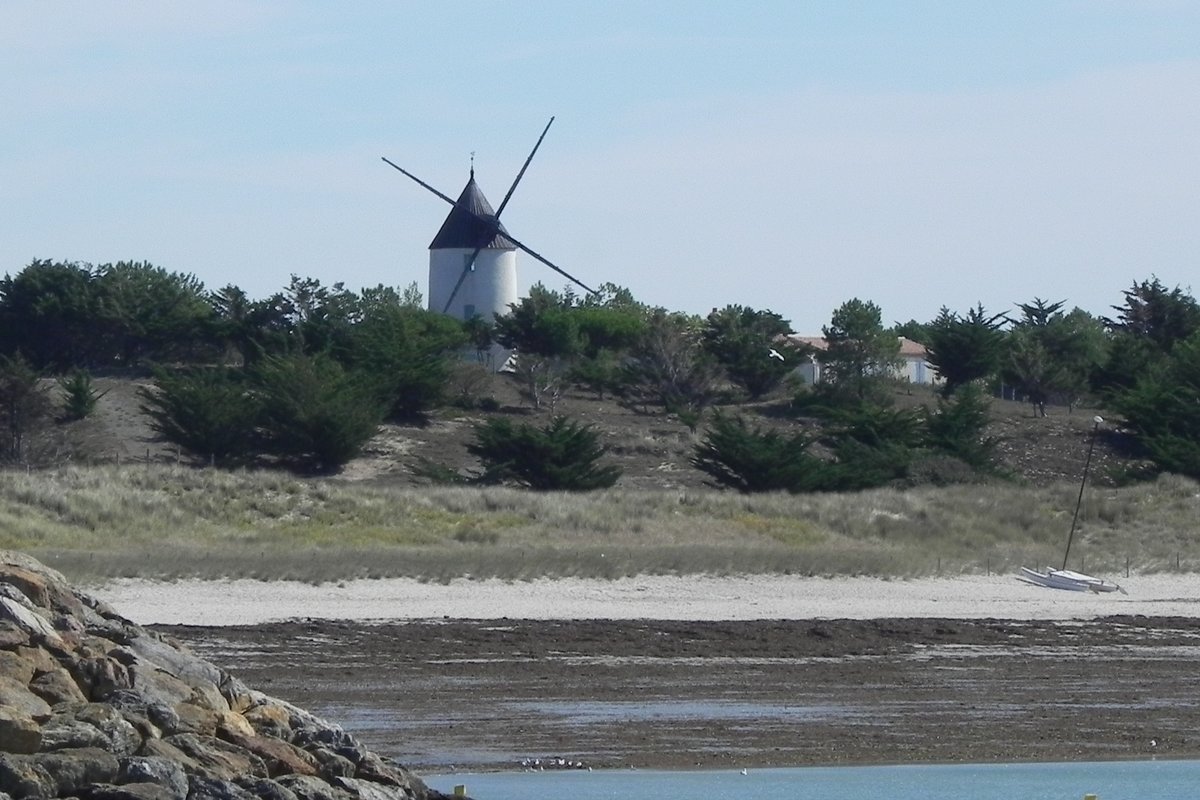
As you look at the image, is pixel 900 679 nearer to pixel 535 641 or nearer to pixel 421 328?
pixel 535 641

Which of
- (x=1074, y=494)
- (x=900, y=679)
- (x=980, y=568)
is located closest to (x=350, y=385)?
(x=1074, y=494)

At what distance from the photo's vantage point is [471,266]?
233 ft

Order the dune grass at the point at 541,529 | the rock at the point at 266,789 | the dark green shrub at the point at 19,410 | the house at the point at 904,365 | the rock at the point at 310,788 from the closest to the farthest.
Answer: the rock at the point at 266,789 → the rock at the point at 310,788 → the dune grass at the point at 541,529 → the dark green shrub at the point at 19,410 → the house at the point at 904,365

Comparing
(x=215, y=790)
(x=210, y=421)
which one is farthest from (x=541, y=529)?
(x=215, y=790)

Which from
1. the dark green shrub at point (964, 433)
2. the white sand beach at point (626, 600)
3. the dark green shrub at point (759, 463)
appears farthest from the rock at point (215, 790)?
the dark green shrub at point (964, 433)

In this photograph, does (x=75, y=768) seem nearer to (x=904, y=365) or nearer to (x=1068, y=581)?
(x=1068, y=581)

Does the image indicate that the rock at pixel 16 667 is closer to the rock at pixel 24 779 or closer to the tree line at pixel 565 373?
the rock at pixel 24 779

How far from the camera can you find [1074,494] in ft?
127

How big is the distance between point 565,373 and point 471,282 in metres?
14.7

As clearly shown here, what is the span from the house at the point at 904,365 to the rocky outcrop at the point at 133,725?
47.4 meters

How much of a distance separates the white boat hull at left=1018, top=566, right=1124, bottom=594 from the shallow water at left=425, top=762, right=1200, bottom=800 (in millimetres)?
12440

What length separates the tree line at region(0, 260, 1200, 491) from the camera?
43.1m

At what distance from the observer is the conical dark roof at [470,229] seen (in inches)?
2808

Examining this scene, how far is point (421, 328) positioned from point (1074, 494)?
24315mm
